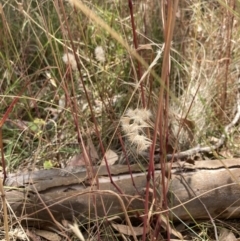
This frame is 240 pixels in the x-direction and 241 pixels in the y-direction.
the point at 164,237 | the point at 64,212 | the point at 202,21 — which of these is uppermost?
the point at 202,21

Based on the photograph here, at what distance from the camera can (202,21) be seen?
229cm


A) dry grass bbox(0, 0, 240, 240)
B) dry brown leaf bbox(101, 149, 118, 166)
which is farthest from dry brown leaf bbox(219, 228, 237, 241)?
dry brown leaf bbox(101, 149, 118, 166)

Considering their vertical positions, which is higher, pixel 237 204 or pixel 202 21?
pixel 202 21

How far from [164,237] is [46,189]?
0.41m

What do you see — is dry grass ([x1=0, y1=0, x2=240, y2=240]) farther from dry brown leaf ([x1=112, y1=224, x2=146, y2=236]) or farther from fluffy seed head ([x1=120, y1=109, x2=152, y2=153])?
fluffy seed head ([x1=120, y1=109, x2=152, y2=153])

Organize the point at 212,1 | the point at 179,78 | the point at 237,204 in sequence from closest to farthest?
the point at 237,204 → the point at 179,78 → the point at 212,1

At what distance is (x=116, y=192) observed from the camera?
59.2 inches

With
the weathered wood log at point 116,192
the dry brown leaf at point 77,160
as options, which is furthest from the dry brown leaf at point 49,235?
the dry brown leaf at point 77,160

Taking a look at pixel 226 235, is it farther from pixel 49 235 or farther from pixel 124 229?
pixel 49 235

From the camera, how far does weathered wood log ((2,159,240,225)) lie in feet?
4.94

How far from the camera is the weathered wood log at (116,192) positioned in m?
1.50

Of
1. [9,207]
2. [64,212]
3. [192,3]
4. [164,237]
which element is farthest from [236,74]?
[9,207]

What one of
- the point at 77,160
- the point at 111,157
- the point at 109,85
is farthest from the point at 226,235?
the point at 109,85

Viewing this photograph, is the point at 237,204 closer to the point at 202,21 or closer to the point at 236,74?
the point at 236,74
